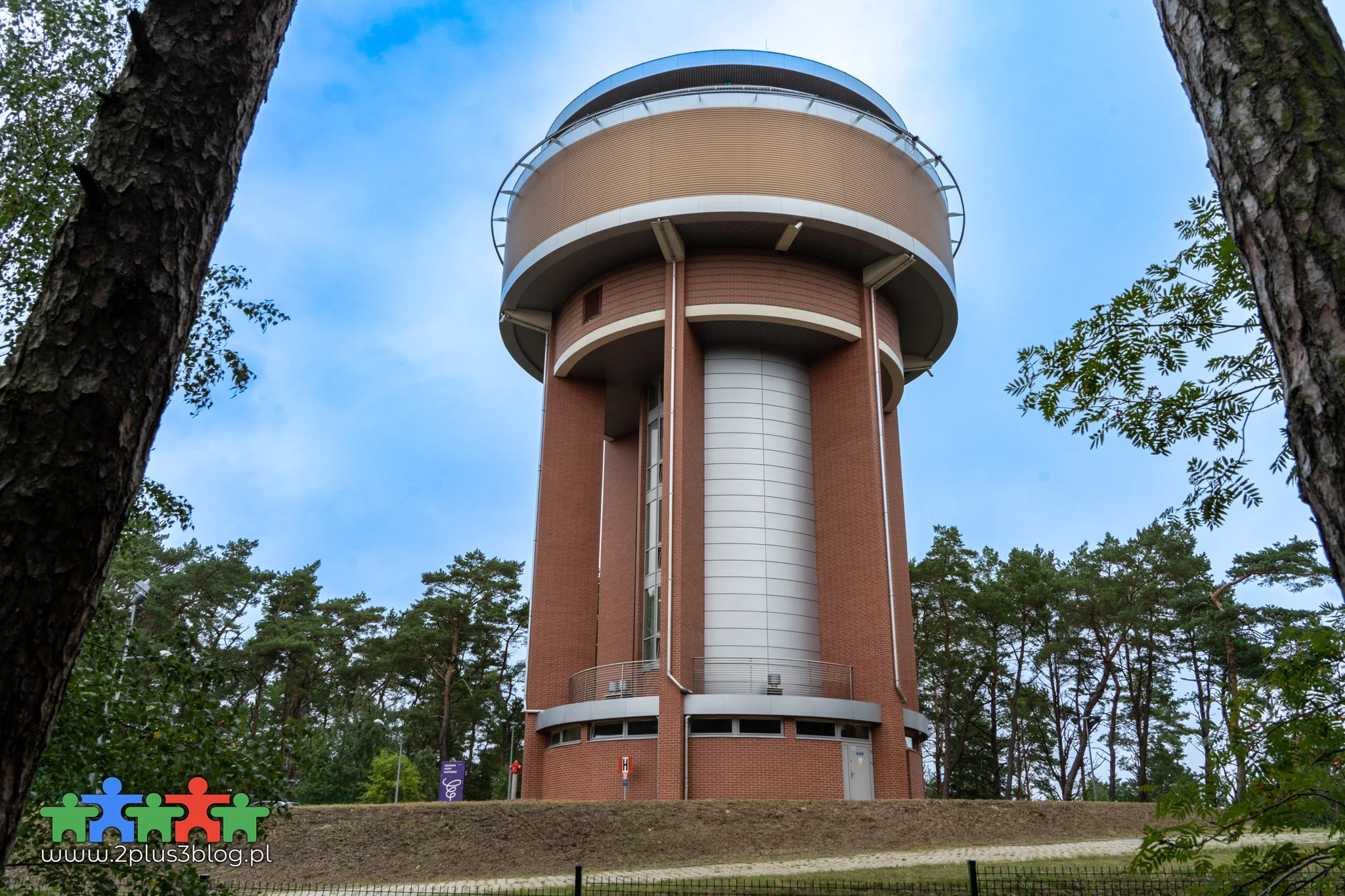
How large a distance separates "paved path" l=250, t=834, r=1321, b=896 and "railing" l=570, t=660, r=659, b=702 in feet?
29.7

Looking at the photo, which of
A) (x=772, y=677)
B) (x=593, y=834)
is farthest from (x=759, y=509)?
(x=593, y=834)

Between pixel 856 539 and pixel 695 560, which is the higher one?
pixel 856 539

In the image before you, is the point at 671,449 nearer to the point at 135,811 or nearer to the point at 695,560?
the point at 695,560

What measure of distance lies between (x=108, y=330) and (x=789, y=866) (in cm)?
1428

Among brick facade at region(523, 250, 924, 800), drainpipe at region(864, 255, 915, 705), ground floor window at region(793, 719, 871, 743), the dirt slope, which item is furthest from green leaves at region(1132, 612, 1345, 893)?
drainpipe at region(864, 255, 915, 705)

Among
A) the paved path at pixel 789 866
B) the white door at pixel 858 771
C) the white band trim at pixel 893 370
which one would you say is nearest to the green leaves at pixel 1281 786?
the paved path at pixel 789 866

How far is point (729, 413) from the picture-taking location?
91.5ft

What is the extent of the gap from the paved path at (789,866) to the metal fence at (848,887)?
77mm

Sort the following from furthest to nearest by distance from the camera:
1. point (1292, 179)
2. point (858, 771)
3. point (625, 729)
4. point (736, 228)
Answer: point (736, 228)
point (625, 729)
point (858, 771)
point (1292, 179)

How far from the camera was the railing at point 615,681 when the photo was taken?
970 inches

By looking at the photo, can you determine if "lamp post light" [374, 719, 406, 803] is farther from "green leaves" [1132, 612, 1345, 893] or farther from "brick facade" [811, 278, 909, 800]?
"green leaves" [1132, 612, 1345, 893]

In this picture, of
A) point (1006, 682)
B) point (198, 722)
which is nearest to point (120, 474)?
point (198, 722)

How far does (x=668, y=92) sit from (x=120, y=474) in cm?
2709

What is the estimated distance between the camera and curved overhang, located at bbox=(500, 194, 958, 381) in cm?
2584
